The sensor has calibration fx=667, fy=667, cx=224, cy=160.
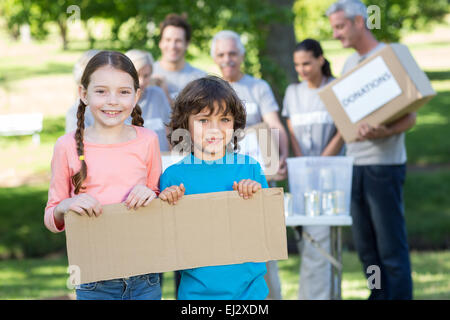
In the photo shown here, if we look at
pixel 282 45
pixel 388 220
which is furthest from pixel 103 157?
pixel 282 45

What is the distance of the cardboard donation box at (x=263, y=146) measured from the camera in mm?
3963

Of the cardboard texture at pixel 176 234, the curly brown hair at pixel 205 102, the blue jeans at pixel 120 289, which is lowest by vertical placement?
the blue jeans at pixel 120 289

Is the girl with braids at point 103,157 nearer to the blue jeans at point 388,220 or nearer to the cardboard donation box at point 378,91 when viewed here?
the cardboard donation box at point 378,91

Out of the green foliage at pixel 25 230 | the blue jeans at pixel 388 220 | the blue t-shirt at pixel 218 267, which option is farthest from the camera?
the green foliage at pixel 25 230

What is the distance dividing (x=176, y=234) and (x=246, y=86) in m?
2.32

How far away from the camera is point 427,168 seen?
13.7 m

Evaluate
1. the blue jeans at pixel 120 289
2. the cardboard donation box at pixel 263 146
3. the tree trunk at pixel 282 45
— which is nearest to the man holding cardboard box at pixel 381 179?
the cardboard donation box at pixel 263 146

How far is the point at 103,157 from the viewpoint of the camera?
2477 mm

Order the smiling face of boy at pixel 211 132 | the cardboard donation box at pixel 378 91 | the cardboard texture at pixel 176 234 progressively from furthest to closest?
the cardboard donation box at pixel 378 91
the smiling face of boy at pixel 211 132
the cardboard texture at pixel 176 234

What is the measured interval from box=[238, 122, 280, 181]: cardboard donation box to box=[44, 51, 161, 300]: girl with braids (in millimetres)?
1406

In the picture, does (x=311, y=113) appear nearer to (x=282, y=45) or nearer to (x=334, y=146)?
(x=334, y=146)

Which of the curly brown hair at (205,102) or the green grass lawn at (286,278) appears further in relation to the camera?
the green grass lawn at (286,278)

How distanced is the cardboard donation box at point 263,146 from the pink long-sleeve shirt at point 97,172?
142 cm

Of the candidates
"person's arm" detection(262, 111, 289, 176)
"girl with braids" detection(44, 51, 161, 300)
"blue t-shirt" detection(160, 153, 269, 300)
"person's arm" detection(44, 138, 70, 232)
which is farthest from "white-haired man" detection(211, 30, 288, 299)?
"person's arm" detection(44, 138, 70, 232)
